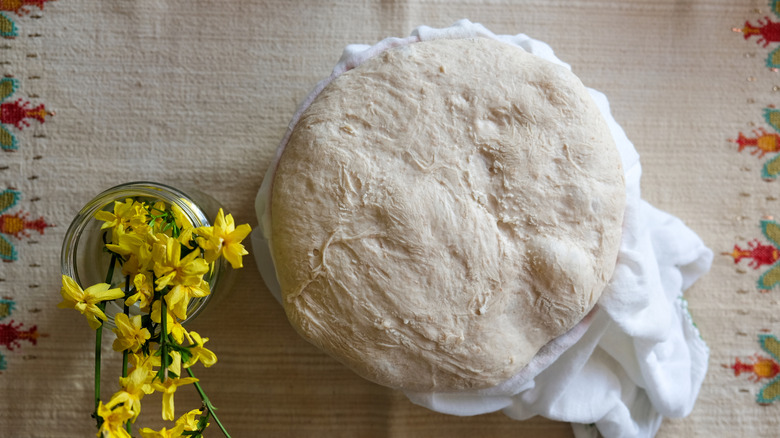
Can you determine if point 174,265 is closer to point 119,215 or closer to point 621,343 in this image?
point 119,215

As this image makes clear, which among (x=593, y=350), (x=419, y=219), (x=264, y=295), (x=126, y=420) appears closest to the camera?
(x=126, y=420)

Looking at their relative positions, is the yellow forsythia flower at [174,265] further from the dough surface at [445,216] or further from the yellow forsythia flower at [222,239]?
the dough surface at [445,216]

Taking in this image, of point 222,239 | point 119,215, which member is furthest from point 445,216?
point 119,215

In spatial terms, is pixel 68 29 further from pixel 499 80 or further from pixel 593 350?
pixel 593 350

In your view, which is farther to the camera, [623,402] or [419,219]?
[623,402]

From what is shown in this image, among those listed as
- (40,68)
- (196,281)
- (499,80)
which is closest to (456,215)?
(499,80)

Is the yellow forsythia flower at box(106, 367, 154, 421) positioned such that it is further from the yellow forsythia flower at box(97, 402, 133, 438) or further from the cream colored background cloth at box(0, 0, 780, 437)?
the cream colored background cloth at box(0, 0, 780, 437)

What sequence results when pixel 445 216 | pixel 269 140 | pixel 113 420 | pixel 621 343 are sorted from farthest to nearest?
1. pixel 269 140
2. pixel 621 343
3. pixel 445 216
4. pixel 113 420
